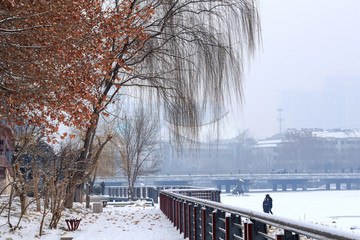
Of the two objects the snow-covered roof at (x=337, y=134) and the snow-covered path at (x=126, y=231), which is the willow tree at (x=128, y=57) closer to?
the snow-covered path at (x=126, y=231)

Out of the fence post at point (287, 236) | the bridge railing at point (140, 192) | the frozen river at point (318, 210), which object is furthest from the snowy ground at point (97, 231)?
the bridge railing at point (140, 192)

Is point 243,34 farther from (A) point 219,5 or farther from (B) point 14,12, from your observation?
(B) point 14,12

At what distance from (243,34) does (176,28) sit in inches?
86.9

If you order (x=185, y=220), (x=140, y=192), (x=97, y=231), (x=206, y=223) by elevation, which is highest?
(x=206, y=223)

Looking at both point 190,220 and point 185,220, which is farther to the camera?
point 185,220

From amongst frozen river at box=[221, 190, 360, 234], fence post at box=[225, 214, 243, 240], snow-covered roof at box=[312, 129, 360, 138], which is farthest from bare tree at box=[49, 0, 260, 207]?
snow-covered roof at box=[312, 129, 360, 138]

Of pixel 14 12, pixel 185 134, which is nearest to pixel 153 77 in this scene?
pixel 185 134

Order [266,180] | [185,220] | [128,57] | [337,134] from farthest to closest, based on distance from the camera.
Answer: [337,134] < [266,180] < [128,57] < [185,220]

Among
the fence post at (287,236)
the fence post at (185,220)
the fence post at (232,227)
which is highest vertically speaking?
the fence post at (287,236)

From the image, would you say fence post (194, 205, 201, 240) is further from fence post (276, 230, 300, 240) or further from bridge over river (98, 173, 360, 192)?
Answer: bridge over river (98, 173, 360, 192)

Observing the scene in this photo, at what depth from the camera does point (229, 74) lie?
48.4 ft

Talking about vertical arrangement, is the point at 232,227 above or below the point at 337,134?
below

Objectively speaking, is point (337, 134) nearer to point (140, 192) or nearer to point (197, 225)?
point (140, 192)

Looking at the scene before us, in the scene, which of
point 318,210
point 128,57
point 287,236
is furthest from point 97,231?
point 318,210
